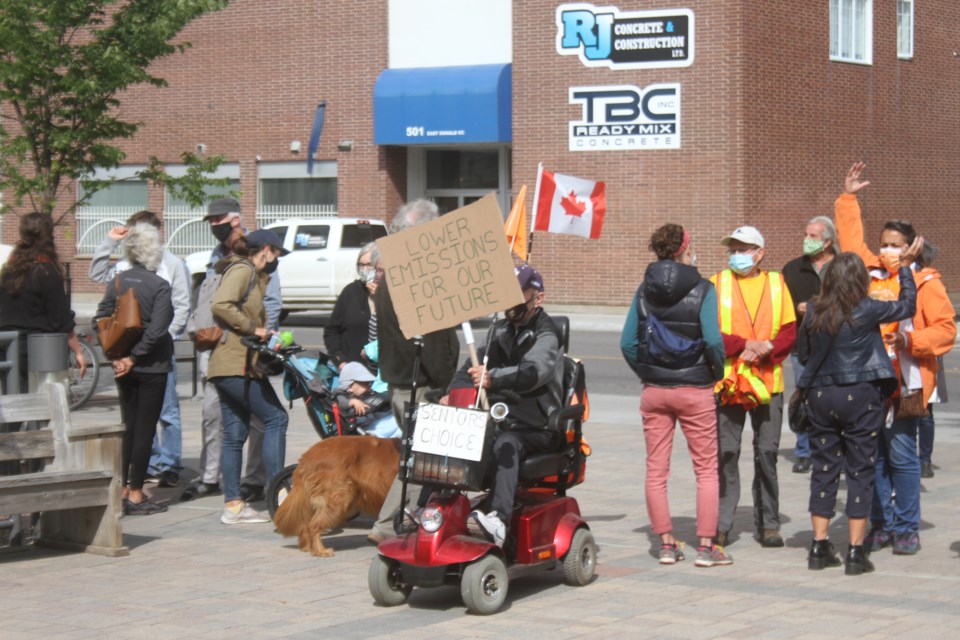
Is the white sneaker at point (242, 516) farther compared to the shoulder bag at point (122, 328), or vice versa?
the shoulder bag at point (122, 328)

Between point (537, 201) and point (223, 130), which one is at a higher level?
point (223, 130)

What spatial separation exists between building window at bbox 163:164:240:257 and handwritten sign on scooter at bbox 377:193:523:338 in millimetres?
27994

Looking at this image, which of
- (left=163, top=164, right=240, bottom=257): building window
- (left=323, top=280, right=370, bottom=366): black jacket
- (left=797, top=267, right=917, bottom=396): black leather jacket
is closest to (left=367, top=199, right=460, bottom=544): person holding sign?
(left=323, top=280, right=370, bottom=366): black jacket

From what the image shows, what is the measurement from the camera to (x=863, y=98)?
1275 inches

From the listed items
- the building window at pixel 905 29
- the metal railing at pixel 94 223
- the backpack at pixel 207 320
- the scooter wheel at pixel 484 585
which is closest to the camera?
the scooter wheel at pixel 484 585

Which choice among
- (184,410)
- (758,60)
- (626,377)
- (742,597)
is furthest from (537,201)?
(758,60)

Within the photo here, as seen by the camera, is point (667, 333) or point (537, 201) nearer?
point (667, 333)

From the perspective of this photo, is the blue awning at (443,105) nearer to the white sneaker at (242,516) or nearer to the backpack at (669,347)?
the white sneaker at (242,516)

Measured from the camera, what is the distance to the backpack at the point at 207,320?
376 inches

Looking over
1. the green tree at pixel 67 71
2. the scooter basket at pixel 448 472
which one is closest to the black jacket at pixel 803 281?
the scooter basket at pixel 448 472

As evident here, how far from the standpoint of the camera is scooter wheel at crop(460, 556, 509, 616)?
707 cm

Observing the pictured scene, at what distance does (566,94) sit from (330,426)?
21.6 m

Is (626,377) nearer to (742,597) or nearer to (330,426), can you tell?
(330,426)

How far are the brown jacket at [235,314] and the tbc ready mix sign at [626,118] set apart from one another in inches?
815
